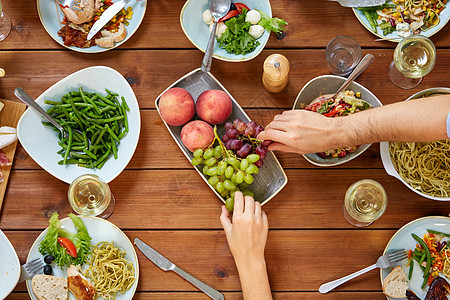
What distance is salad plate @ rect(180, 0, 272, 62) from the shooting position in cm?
162

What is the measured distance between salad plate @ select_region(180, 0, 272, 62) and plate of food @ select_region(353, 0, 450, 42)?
0.38m

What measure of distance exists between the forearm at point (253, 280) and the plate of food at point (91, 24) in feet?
3.27

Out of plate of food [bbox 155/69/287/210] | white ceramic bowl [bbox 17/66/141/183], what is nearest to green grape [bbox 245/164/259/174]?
plate of food [bbox 155/69/287/210]

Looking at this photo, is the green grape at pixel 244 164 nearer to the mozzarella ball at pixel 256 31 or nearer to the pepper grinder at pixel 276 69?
the pepper grinder at pixel 276 69

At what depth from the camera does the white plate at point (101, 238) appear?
1584mm

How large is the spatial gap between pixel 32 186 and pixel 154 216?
1.66 ft

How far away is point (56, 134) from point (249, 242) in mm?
857

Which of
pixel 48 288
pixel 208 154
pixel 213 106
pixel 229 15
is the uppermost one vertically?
pixel 229 15

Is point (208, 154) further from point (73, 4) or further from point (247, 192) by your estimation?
point (73, 4)

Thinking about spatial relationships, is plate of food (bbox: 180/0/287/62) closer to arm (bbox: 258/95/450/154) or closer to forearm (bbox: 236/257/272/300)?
arm (bbox: 258/95/450/154)

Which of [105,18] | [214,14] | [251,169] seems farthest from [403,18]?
[105,18]

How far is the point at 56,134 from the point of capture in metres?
1.64

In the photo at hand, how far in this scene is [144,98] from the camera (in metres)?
1.70

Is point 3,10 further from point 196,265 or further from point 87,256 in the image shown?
point 196,265
